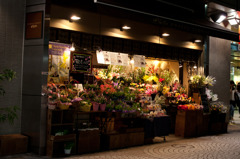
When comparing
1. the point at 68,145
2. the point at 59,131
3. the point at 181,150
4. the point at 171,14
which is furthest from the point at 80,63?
the point at 181,150

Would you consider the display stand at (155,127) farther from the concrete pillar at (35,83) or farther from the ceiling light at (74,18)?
the ceiling light at (74,18)

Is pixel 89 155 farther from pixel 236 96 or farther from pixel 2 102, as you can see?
pixel 236 96

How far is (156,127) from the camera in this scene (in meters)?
10.1

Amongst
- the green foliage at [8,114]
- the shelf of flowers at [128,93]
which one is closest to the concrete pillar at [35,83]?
the shelf of flowers at [128,93]

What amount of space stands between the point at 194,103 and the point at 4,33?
315 inches

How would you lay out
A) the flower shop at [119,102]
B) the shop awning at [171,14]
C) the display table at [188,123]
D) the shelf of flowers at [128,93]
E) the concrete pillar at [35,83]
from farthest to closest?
the display table at [188,123]
the shop awning at [171,14]
the shelf of flowers at [128,93]
the flower shop at [119,102]
the concrete pillar at [35,83]

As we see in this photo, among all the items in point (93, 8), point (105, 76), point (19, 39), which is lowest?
point (105, 76)

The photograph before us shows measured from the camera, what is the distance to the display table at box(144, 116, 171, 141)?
9.84 metres

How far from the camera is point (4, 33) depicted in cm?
819

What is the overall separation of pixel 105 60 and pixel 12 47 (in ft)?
11.1

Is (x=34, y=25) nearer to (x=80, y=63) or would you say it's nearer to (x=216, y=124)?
(x=80, y=63)

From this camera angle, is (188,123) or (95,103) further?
(188,123)

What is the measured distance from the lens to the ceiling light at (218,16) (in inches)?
545

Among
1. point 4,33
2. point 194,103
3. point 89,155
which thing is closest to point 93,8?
point 4,33
